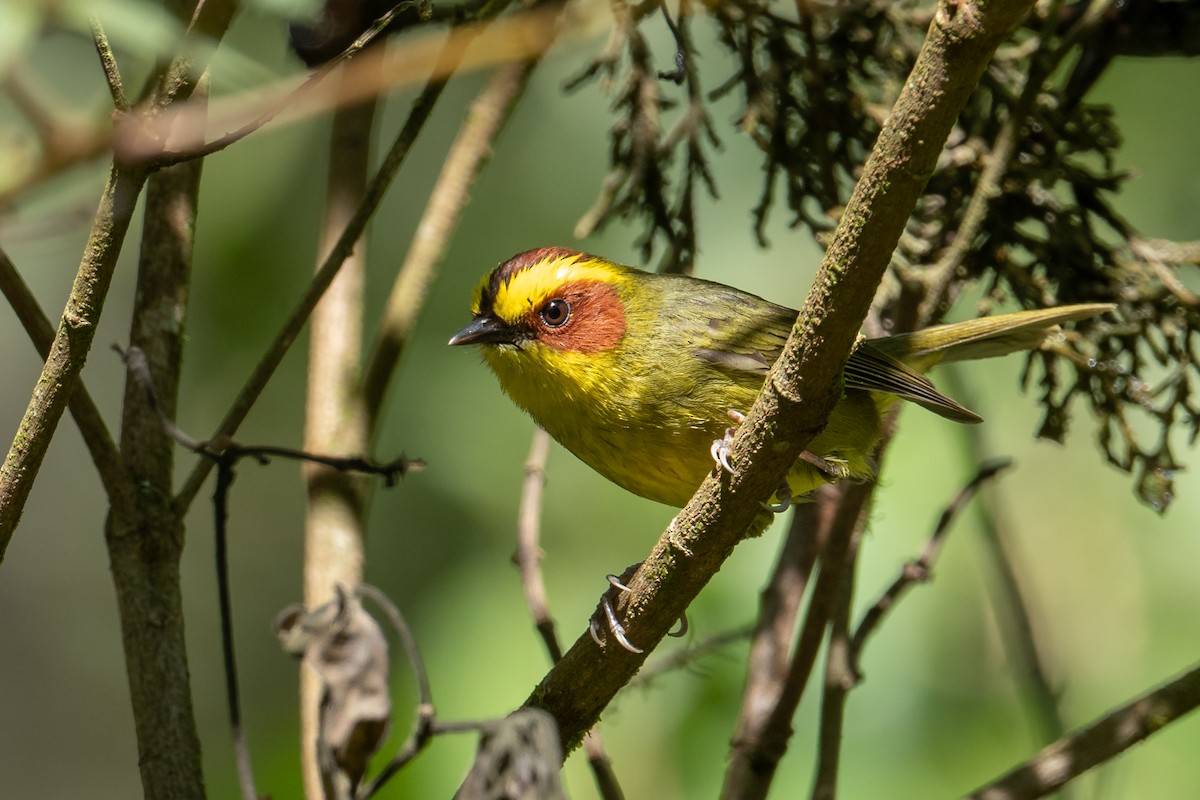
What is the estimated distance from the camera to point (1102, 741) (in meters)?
2.84

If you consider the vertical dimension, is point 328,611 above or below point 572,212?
below

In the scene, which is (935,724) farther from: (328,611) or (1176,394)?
(328,611)

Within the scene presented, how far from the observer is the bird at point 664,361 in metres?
3.33

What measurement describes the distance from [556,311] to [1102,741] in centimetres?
182

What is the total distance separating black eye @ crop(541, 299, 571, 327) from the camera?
11.8 feet

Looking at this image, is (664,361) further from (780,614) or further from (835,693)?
(835,693)

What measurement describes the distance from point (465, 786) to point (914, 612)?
2.92 m

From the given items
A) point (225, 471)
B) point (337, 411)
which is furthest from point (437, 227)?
point (225, 471)

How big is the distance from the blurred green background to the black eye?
1.08 metres

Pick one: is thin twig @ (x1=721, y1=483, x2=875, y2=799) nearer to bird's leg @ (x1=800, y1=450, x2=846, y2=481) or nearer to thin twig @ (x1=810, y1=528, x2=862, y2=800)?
thin twig @ (x1=810, y1=528, x2=862, y2=800)

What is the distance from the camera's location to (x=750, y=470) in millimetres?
2250

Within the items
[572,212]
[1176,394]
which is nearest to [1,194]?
[1176,394]

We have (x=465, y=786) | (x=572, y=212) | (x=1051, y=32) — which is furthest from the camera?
(x=572, y=212)

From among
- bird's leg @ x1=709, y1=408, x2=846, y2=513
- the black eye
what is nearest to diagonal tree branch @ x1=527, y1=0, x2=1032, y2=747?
bird's leg @ x1=709, y1=408, x2=846, y2=513
